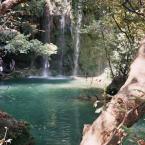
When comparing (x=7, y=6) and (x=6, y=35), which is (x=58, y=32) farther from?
(x=7, y=6)

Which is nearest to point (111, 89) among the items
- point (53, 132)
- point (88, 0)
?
point (88, 0)

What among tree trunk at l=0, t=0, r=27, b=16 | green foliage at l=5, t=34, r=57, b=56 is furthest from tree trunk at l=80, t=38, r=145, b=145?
green foliage at l=5, t=34, r=57, b=56

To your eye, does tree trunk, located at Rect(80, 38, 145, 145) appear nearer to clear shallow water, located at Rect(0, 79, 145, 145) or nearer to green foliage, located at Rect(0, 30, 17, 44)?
clear shallow water, located at Rect(0, 79, 145, 145)

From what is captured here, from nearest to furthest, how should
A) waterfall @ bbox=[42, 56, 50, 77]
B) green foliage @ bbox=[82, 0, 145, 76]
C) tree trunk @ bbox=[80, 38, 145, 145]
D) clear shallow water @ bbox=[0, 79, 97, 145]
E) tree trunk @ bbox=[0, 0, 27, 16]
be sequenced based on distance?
1. tree trunk @ bbox=[80, 38, 145, 145]
2. tree trunk @ bbox=[0, 0, 27, 16]
3. clear shallow water @ bbox=[0, 79, 97, 145]
4. green foliage @ bbox=[82, 0, 145, 76]
5. waterfall @ bbox=[42, 56, 50, 77]

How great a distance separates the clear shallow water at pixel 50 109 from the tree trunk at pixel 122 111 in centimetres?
922

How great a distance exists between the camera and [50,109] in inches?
642

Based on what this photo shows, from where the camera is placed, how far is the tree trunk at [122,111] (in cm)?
159

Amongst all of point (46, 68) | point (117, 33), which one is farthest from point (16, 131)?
point (46, 68)

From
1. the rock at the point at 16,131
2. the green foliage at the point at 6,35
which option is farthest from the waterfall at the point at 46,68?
the rock at the point at 16,131

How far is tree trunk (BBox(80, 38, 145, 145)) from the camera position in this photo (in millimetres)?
1588

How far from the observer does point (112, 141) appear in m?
1.55

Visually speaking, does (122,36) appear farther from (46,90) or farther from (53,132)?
(53,132)

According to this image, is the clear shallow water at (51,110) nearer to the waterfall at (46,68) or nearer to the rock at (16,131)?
the rock at (16,131)

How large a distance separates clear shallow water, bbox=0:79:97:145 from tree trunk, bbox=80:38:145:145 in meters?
9.22
